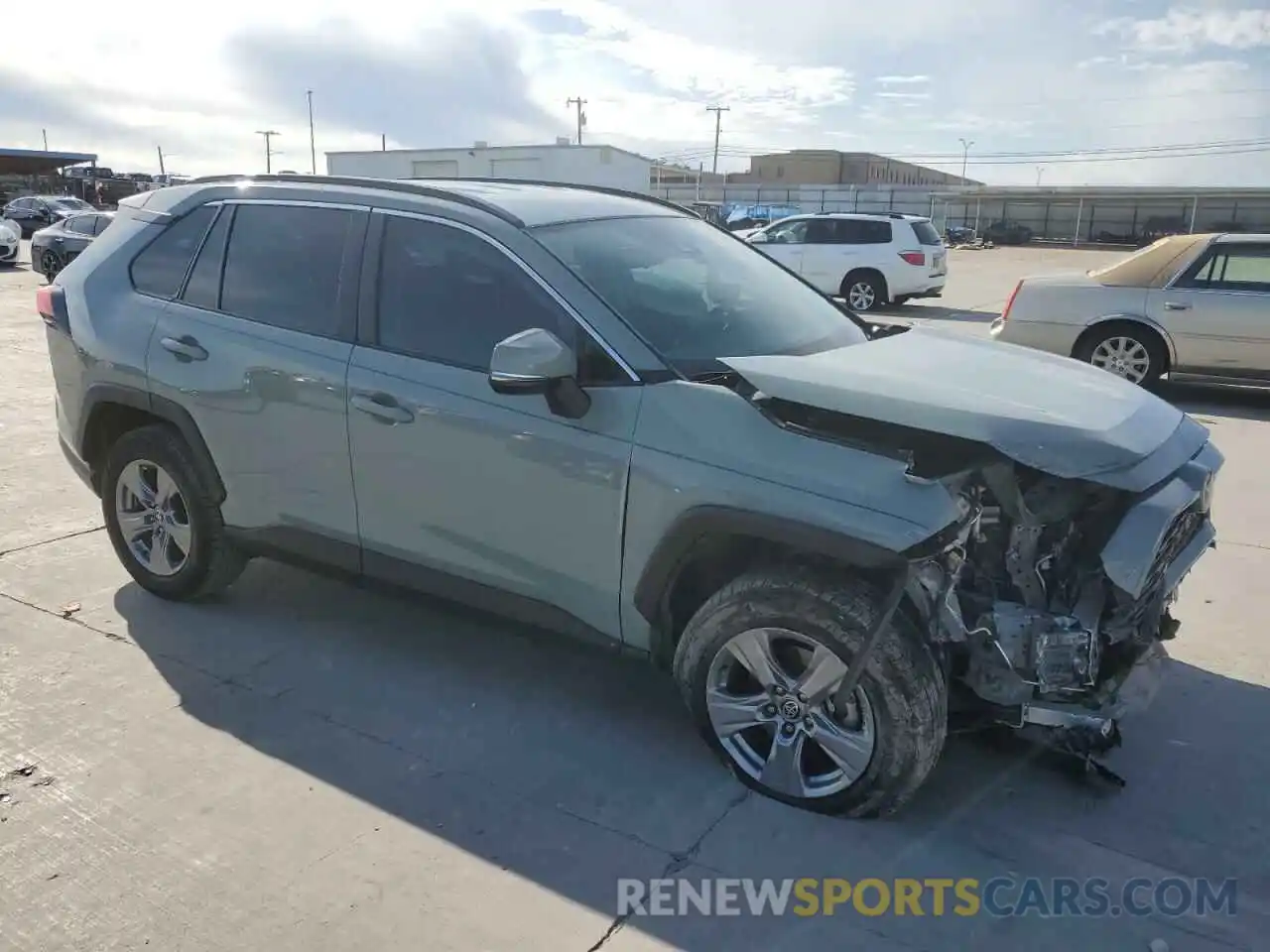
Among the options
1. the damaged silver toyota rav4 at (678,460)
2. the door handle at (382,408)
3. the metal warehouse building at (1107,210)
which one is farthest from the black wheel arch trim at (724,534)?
the metal warehouse building at (1107,210)

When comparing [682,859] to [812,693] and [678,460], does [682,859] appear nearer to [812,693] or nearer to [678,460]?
[812,693]

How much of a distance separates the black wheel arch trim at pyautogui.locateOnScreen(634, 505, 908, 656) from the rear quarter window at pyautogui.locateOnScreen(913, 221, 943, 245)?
16.1 m

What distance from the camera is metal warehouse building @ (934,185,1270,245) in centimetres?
4869

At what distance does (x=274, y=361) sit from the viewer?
3902 millimetres

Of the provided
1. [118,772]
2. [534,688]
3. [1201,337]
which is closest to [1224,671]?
[534,688]

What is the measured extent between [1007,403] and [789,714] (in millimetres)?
1145

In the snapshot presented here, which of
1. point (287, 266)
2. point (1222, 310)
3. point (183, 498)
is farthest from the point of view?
point (1222, 310)

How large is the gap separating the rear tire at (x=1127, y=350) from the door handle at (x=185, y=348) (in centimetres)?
818

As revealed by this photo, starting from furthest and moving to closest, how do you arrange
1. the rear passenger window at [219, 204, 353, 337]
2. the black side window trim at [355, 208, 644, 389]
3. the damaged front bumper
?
the rear passenger window at [219, 204, 353, 337] < the black side window trim at [355, 208, 644, 389] < the damaged front bumper

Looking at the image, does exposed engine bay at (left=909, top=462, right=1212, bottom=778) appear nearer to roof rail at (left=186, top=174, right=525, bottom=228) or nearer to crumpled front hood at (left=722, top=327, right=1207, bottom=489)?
crumpled front hood at (left=722, top=327, right=1207, bottom=489)

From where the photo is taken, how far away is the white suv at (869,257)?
17.7 meters

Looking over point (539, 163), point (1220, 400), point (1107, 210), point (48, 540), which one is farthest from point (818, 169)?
point (48, 540)

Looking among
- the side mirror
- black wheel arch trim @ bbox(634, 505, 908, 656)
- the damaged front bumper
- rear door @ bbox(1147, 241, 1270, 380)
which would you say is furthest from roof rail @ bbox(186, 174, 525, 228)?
rear door @ bbox(1147, 241, 1270, 380)
